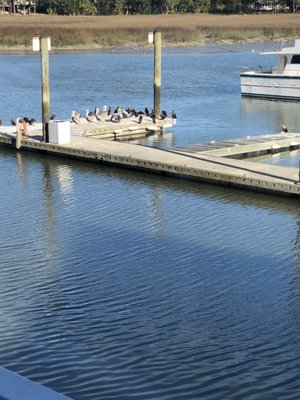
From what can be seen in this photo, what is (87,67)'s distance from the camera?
60188 mm

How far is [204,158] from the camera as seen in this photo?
74.7 feet

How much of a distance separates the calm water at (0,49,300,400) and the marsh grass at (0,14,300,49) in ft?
172

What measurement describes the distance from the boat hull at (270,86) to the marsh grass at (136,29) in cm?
3571

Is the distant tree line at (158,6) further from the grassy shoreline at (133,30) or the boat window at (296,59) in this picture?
the boat window at (296,59)

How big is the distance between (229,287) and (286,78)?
30.3m

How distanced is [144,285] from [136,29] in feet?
231

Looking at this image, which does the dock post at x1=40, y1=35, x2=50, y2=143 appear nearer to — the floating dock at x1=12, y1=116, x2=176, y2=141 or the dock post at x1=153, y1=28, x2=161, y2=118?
the floating dock at x1=12, y1=116, x2=176, y2=141

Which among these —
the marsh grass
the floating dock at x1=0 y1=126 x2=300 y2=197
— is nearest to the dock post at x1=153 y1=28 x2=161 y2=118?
the floating dock at x1=0 y1=126 x2=300 y2=197

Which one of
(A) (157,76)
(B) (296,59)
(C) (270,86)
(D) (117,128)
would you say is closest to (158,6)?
(C) (270,86)

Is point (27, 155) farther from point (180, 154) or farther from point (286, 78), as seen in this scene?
point (286, 78)

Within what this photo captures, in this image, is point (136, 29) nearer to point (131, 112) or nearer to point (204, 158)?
point (131, 112)

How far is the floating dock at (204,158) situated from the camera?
2009cm

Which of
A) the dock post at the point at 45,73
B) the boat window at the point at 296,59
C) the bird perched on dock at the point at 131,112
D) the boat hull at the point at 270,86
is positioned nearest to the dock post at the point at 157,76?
the bird perched on dock at the point at 131,112

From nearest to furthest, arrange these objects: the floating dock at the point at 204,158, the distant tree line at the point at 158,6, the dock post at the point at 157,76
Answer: the floating dock at the point at 204,158
the dock post at the point at 157,76
the distant tree line at the point at 158,6
